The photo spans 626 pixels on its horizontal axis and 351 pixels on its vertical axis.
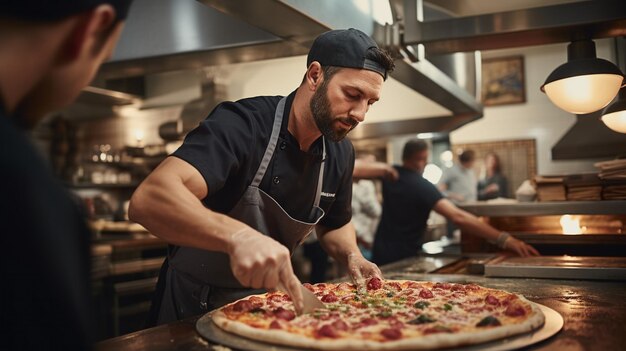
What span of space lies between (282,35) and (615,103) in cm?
194

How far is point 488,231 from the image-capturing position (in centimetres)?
340

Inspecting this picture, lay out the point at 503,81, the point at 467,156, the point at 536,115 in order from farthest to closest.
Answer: the point at 503,81 < the point at 536,115 < the point at 467,156

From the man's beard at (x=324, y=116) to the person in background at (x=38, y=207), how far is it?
1208mm

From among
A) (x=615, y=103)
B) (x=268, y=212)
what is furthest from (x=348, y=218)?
(x=615, y=103)

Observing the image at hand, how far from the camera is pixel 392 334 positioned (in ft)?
4.44

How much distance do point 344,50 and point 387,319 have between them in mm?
901

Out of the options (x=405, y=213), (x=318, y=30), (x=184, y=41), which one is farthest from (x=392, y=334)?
(x=405, y=213)

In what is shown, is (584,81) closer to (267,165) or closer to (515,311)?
(515,311)

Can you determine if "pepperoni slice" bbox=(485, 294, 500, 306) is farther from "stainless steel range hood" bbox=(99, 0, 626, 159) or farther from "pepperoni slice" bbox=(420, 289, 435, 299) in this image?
"stainless steel range hood" bbox=(99, 0, 626, 159)

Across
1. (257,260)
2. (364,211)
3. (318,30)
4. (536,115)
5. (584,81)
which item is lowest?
(364,211)

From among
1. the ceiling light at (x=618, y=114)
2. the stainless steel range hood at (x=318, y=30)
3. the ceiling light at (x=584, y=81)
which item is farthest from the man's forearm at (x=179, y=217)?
the ceiling light at (x=618, y=114)

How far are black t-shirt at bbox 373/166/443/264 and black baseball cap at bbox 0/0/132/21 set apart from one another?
11.6 feet

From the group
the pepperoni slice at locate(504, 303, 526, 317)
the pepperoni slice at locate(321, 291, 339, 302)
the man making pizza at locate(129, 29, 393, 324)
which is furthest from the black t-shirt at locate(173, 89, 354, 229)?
the pepperoni slice at locate(504, 303, 526, 317)

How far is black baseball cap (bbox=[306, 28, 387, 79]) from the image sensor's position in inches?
75.7
